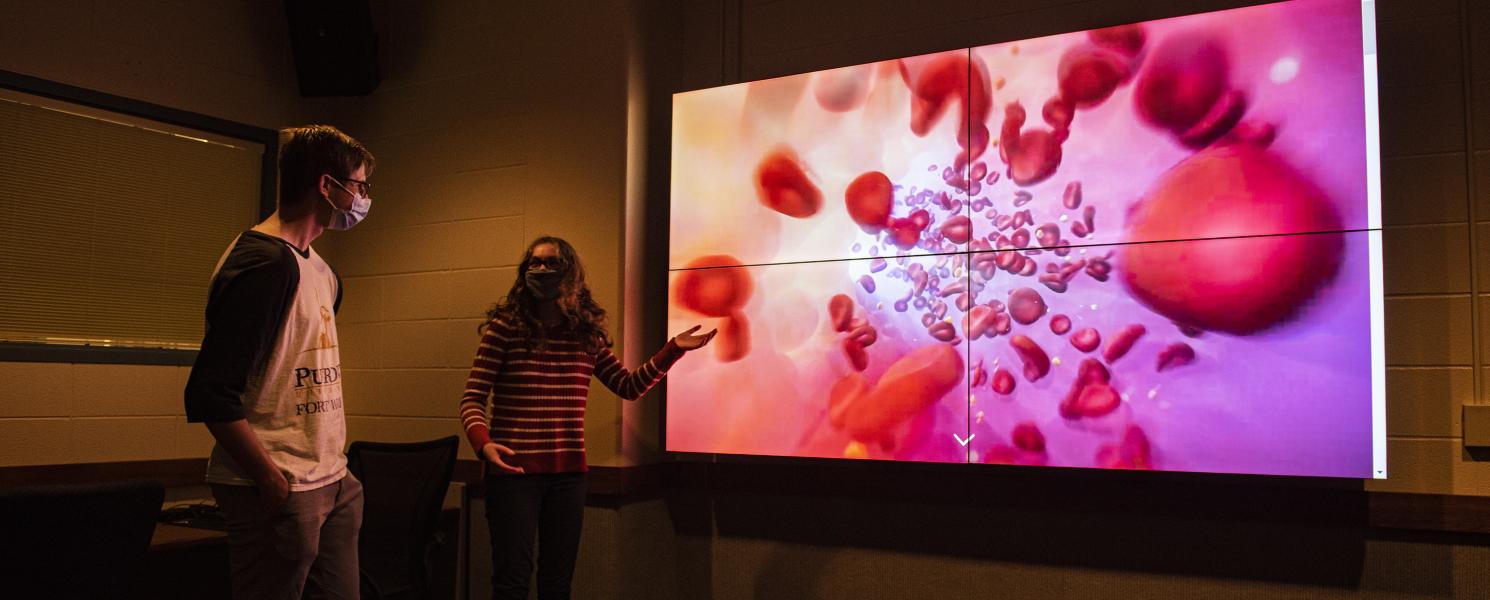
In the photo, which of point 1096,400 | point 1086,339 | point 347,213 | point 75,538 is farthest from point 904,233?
point 75,538

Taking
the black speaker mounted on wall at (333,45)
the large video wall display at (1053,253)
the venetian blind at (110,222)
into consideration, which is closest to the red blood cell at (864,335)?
the large video wall display at (1053,253)

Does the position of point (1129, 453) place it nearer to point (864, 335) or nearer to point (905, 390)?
point (905, 390)

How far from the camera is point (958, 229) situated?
3162mm

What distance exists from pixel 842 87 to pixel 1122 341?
3.90 ft

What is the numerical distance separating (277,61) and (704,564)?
272 centimetres

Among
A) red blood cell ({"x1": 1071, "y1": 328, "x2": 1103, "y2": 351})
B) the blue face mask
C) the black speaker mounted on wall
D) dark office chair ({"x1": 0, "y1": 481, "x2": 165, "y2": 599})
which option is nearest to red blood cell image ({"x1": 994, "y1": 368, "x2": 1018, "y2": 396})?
red blood cell ({"x1": 1071, "y1": 328, "x2": 1103, "y2": 351})

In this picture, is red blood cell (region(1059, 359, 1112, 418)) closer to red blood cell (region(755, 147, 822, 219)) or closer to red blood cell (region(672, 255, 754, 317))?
red blood cell (region(755, 147, 822, 219))

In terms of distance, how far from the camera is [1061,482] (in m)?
3.16

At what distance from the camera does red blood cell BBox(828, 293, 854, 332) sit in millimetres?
3311

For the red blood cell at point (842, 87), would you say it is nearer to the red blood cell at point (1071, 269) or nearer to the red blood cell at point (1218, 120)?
the red blood cell at point (1071, 269)

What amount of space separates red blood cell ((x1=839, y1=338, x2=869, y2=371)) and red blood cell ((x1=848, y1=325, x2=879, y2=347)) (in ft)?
0.04

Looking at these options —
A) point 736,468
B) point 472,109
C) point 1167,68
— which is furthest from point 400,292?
point 1167,68

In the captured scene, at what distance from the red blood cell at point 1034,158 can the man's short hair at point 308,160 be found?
6.36ft

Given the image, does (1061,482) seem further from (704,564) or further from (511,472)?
(511,472)
